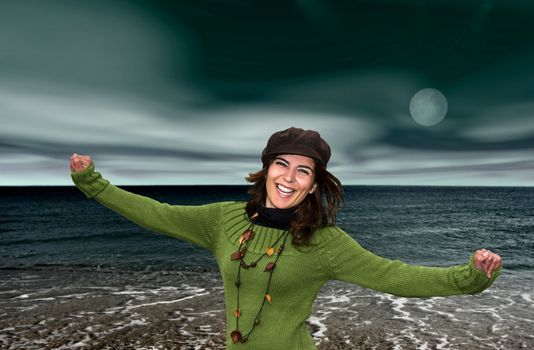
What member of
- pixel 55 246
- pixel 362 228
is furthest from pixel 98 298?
pixel 362 228

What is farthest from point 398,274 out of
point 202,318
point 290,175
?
point 202,318

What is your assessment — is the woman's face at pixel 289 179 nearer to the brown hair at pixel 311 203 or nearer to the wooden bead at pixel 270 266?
the brown hair at pixel 311 203

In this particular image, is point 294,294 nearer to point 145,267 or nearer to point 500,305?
point 500,305

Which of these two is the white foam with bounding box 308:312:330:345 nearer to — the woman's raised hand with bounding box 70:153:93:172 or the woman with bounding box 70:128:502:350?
the woman with bounding box 70:128:502:350

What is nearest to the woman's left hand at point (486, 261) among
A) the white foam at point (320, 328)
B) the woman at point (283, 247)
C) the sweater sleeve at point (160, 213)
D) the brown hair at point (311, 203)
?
the woman at point (283, 247)

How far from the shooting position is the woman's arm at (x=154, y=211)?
2688 mm

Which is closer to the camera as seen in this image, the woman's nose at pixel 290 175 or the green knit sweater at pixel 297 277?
the green knit sweater at pixel 297 277

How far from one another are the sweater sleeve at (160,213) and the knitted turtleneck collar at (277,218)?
0.32 m

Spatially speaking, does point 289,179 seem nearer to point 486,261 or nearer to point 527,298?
point 486,261

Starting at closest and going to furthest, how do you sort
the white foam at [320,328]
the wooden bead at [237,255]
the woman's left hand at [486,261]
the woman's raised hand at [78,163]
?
the woman's left hand at [486,261] < the wooden bead at [237,255] < the woman's raised hand at [78,163] < the white foam at [320,328]

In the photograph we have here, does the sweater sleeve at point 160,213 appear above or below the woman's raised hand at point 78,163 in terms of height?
below

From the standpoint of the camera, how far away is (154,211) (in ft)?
9.07

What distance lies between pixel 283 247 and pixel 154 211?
0.86 meters

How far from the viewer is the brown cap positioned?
2557 mm
